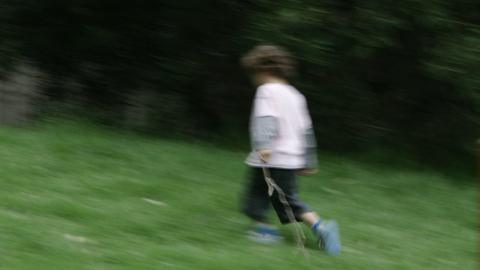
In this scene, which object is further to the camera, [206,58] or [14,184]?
[206,58]

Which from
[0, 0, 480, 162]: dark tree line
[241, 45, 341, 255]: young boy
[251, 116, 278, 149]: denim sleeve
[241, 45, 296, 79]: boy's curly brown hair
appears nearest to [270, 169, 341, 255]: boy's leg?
[241, 45, 341, 255]: young boy

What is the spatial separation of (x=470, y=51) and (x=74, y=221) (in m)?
4.09

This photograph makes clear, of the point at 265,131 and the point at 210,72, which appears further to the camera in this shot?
the point at 210,72

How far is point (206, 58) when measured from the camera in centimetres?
916

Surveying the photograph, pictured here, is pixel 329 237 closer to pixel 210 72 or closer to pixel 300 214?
pixel 300 214

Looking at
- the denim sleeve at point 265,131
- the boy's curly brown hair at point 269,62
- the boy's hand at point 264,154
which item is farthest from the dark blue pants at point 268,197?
the boy's curly brown hair at point 269,62

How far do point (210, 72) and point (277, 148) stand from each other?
3660 millimetres

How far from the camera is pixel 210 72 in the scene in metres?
9.30

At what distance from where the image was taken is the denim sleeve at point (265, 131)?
564cm

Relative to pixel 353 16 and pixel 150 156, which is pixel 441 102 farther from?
pixel 150 156

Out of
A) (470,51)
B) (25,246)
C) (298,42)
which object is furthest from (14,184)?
(470,51)

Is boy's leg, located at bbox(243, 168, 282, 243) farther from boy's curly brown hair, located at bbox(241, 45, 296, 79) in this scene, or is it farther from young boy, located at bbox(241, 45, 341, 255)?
boy's curly brown hair, located at bbox(241, 45, 296, 79)

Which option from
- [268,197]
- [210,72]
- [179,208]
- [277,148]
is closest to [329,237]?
[268,197]

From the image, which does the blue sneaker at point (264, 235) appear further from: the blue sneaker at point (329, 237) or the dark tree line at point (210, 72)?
the dark tree line at point (210, 72)
